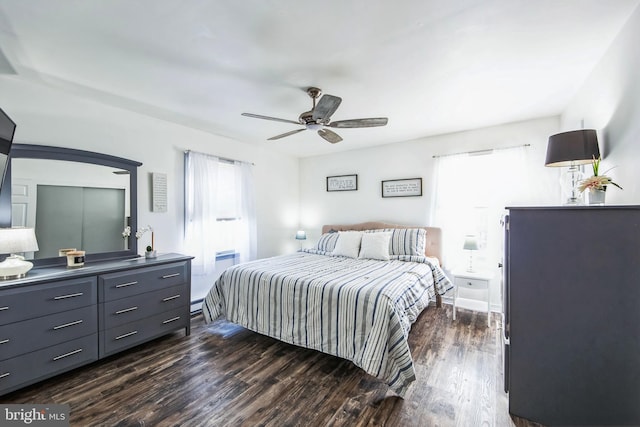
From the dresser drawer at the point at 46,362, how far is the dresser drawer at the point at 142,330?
91 mm

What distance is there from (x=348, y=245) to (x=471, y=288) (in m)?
1.65

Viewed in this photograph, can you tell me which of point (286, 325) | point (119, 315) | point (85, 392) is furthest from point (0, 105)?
point (286, 325)

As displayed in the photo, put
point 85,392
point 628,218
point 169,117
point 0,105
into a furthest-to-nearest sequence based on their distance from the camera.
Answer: point 169,117 → point 0,105 → point 85,392 → point 628,218

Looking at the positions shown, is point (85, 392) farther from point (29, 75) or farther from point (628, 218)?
point (628, 218)

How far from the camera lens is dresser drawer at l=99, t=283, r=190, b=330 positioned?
235 centimetres

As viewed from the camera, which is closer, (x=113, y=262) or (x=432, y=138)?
(x=113, y=262)

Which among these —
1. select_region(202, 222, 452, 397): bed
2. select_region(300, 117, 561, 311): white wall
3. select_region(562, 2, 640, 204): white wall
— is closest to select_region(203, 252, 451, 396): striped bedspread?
select_region(202, 222, 452, 397): bed

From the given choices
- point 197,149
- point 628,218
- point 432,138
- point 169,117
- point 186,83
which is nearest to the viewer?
point 628,218

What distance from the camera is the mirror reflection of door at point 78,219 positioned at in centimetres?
245

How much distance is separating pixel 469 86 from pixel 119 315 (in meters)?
3.87

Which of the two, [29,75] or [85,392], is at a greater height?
[29,75]

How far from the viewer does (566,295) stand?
1.60m

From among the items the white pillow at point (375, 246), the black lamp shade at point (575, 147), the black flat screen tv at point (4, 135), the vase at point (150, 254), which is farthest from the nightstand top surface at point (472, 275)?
the black flat screen tv at point (4, 135)

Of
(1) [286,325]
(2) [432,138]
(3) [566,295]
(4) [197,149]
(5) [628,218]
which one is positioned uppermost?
(2) [432,138]
